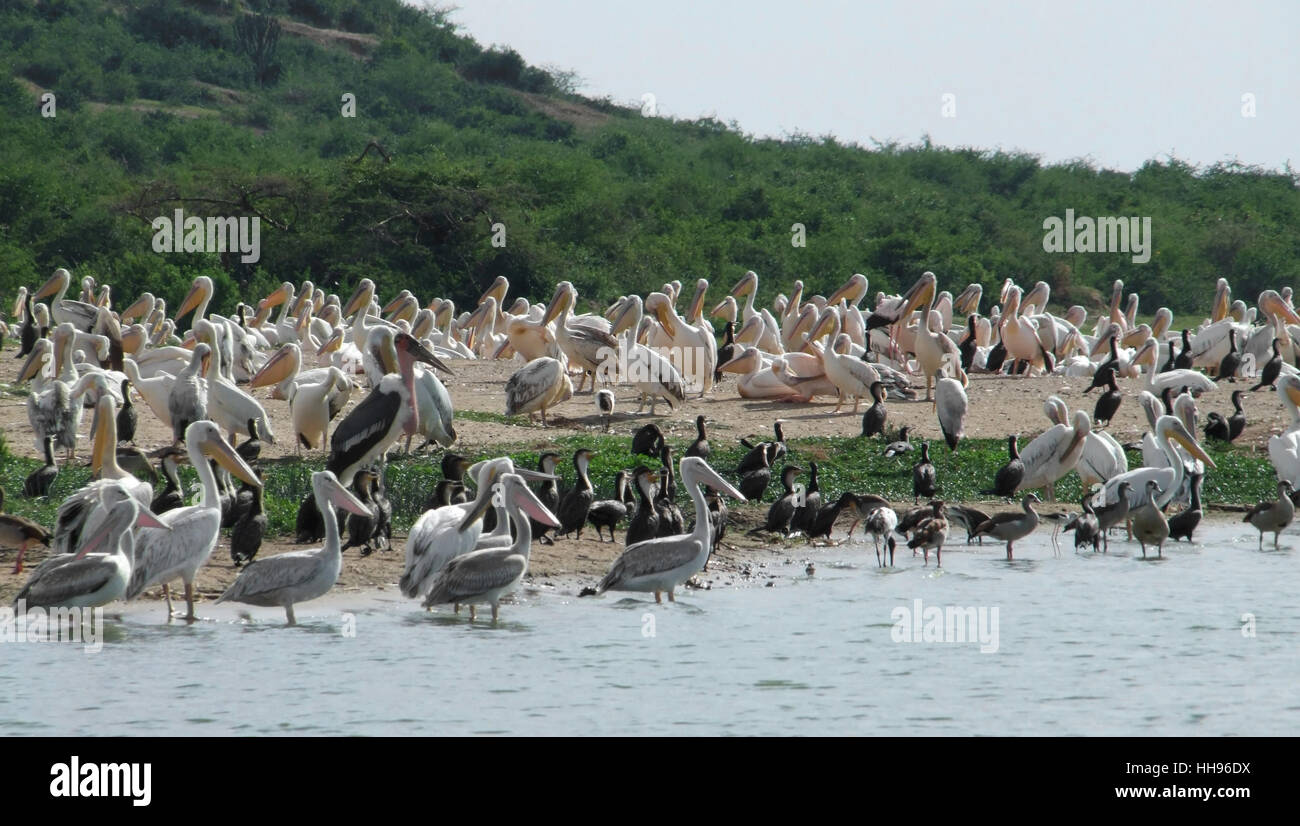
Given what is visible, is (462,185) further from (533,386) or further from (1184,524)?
(1184,524)

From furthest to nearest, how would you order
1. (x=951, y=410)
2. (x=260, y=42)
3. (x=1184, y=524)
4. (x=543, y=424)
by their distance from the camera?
1. (x=260, y=42)
2. (x=543, y=424)
3. (x=951, y=410)
4. (x=1184, y=524)

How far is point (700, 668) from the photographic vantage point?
8.12 meters

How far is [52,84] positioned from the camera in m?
46.2

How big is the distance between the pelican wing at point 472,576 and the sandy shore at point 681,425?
33.1 inches

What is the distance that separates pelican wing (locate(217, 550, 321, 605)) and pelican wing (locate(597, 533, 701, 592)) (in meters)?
1.62

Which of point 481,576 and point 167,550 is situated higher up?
point 167,550

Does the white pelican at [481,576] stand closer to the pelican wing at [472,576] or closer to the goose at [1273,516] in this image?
the pelican wing at [472,576]

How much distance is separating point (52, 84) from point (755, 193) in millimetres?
21552

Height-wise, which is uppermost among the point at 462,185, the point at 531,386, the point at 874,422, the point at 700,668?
the point at 462,185

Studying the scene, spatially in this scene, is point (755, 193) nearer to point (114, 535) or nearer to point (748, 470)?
point (748, 470)

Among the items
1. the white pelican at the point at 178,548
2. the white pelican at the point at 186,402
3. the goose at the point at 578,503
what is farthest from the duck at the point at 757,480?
the white pelican at the point at 178,548

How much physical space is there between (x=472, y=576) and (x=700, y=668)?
1281mm

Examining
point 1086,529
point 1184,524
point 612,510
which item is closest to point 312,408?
point 612,510

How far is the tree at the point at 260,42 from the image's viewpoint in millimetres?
53594
